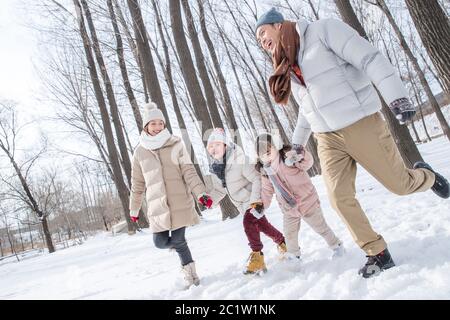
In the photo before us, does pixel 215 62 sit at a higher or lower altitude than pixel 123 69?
lower

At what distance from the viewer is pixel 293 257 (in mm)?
3049

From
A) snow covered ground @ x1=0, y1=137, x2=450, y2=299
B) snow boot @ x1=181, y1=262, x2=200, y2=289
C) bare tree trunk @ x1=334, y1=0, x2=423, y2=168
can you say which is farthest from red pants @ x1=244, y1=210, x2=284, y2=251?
bare tree trunk @ x1=334, y1=0, x2=423, y2=168

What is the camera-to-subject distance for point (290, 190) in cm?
304

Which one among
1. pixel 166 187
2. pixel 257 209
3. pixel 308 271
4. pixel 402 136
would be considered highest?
pixel 166 187

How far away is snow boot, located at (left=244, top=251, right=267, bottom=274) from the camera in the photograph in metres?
3.02

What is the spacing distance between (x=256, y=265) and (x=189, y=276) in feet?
2.30

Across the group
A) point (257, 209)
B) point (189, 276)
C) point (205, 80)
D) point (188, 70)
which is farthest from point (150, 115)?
point (205, 80)

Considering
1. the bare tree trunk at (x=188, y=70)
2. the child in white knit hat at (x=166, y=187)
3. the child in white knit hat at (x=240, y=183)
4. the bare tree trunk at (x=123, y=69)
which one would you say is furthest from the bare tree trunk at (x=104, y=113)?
the child in white knit hat at (x=240, y=183)

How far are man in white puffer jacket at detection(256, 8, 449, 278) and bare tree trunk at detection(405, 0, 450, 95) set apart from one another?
67.6 inches

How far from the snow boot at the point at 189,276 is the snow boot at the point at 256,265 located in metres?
0.53

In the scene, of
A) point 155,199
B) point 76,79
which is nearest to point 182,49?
point 155,199

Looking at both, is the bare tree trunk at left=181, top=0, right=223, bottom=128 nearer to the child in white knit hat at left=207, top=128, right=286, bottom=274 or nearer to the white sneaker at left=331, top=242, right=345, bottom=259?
the child in white knit hat at left=207, top=128, right=286, bottom=274

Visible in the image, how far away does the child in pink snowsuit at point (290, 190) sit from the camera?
2963 millimetres

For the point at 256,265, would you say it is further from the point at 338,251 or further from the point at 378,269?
the point at 378,269
